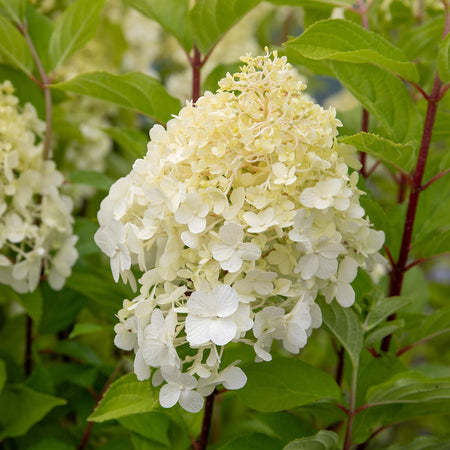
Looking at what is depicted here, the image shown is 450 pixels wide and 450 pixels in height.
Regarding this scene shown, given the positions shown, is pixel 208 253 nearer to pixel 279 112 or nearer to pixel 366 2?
pixel 279 112

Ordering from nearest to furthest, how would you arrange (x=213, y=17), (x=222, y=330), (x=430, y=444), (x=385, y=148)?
(x=222, y=330) → (x=385, y=148) → (x=430, y=444) → (x=213, y=17)

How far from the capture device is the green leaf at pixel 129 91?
77 cm

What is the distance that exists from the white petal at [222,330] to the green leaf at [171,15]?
0.52 meters

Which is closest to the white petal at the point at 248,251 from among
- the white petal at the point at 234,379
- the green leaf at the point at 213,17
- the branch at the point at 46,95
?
the white petal at the point at 234,379

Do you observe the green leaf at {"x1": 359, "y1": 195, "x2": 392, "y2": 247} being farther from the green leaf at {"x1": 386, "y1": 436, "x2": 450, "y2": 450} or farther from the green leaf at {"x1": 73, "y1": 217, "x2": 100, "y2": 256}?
the green leaf at {"x1": 73, "y1": 217, "x2": 100, "y2": 256}

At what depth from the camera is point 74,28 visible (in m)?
0.91

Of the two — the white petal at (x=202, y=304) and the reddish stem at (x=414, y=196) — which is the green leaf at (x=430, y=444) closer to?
the reddish stem at (x=414, y=196)

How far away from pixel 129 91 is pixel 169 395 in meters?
0.43

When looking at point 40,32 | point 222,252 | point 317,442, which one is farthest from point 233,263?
point 40,32

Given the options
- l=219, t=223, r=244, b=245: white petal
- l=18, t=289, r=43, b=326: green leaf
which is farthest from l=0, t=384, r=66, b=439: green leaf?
l=219, t=223, r=244, b=245: white petal

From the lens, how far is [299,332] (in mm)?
510

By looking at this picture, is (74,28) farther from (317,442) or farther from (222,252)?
(317,442)

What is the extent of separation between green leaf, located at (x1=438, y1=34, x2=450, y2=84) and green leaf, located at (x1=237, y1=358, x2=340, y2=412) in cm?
34

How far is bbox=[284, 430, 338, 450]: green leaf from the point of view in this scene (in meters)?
0.59
